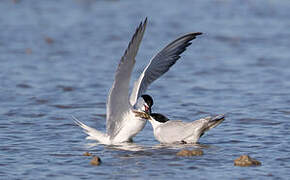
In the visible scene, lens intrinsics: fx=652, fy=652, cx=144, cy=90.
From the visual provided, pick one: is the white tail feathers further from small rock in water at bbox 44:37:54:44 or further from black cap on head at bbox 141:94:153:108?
small rock in water at bbox 44:37:54:44

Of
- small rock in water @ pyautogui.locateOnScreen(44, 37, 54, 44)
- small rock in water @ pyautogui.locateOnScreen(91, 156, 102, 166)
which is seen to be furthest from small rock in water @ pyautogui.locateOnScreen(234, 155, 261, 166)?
small rock in water @ pyautogui.locateOnScreen(44, 37, 54, 44)

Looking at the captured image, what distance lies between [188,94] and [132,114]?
2.97 m

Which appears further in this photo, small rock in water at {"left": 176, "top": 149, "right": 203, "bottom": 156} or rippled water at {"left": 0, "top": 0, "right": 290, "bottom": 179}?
small rock in water at {"left": 176, "top": 149, "right": 203, "bottom": 156}

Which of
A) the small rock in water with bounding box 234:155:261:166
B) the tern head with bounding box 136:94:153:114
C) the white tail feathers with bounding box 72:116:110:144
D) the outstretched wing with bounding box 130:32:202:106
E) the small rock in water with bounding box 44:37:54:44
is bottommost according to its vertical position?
the small rock in water with bounding box 234:155:261:166

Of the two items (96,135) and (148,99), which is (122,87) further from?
(96,135)

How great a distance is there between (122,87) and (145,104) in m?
0.76

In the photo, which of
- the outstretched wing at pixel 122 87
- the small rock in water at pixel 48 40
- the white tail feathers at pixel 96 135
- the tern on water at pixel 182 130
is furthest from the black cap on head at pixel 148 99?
the small rock in water at pixel 48 40

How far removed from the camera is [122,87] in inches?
273

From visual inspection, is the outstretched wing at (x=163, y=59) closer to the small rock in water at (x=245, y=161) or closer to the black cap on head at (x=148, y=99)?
the black cap on head at (x=148, y=99)

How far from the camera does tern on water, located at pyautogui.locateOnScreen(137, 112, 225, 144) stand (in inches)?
291

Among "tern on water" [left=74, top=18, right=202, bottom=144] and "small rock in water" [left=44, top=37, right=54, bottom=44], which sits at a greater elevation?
"small rock in water" [left=44, top=37, right=54, bottom=44]

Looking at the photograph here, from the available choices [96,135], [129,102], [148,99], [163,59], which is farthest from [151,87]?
[129,102]

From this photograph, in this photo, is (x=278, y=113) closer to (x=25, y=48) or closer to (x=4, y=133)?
(x=4, y=133)

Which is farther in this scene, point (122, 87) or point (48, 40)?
point (48, 40)
